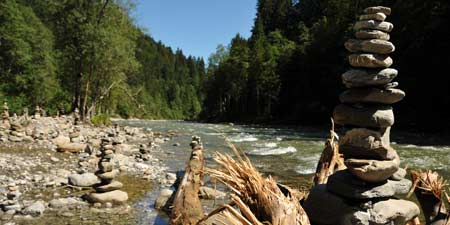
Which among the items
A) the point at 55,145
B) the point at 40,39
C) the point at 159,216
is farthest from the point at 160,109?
the point at 159,216

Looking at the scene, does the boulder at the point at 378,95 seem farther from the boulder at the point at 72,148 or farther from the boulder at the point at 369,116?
the boulder at the point at 72,148

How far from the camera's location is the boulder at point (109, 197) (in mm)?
10648

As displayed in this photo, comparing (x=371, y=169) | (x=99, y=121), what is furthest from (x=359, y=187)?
(x=99, y=121)

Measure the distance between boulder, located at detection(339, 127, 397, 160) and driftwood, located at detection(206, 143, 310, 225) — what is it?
159cm

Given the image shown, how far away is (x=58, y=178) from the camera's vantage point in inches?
512

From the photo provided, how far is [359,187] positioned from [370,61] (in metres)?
1.51

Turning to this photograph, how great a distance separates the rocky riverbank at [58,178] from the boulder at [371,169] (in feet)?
19.5

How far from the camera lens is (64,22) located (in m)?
40.3

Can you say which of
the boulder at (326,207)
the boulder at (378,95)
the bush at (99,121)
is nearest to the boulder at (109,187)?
the boulder at (326,207)

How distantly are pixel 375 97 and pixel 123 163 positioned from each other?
45.6ft

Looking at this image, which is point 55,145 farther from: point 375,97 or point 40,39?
point 40,39

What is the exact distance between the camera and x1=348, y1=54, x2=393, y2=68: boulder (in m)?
5.25

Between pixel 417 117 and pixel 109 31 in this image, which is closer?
pixel 109 31

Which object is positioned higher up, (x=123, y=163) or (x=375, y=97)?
(x=375, y=97)
